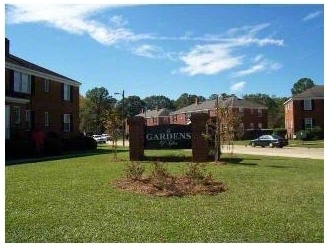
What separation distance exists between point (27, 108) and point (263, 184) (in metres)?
21.0

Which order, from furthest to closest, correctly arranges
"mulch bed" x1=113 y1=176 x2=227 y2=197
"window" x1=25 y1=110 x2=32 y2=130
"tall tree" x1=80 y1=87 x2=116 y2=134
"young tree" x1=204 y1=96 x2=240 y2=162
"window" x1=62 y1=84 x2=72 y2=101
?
"tall tree" x1=80 y1=87 x2=116 y2=134 → "window" x1=62 y1=84 x2=72 y2=101 → "window" x1=25 y1=110 x2=32 y2=130 → "young tree" x1=204 y1=96 x2=240 y2=162 → "mulch bed" x1=113 y1=176 x2=227 y2=197

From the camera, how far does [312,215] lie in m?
7.76

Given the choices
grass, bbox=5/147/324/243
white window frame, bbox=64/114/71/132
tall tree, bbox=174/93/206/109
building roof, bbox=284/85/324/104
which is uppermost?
tall tree, bbox=174/93/206/109

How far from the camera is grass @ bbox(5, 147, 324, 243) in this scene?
659 cm

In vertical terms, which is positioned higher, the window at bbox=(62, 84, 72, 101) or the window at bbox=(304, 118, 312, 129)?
the window at bbox=(62, 84, 72, 101)

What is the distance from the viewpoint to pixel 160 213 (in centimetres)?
786

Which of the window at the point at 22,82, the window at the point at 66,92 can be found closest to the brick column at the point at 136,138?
the window at the point at 22,82

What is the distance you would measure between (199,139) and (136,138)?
9.19 ft

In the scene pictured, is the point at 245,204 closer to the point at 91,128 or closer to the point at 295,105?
the point at 295,105

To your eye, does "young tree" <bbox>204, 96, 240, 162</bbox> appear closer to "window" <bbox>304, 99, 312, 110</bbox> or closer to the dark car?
the dark car

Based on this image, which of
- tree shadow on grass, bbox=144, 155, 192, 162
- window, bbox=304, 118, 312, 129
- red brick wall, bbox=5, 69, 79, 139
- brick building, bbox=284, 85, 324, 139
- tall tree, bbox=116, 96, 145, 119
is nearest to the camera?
tree shadow on grass, bbox=144, 155, 192, 162

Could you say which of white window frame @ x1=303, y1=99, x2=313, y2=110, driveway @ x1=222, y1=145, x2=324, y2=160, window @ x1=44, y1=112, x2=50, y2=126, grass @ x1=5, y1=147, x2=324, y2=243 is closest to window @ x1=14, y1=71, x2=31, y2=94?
window @ x1=44, y1=112, x2=50, y2=126

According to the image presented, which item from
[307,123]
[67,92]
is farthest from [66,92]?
[307,123]

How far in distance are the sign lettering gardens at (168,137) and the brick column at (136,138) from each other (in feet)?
0.79
